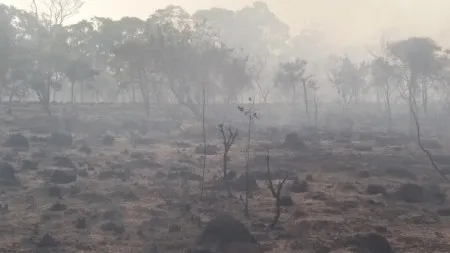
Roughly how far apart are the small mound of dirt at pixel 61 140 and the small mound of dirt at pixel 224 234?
27.5m

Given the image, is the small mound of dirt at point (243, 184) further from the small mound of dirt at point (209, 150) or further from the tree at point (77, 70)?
the tree at point (77, 70)

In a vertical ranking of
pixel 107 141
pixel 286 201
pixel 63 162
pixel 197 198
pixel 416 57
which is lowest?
pixel 197 198

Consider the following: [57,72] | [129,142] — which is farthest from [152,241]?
[57,72]

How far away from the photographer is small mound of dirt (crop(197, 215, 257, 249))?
668 inches

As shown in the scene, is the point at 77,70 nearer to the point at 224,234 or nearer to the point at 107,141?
the point at 107,141

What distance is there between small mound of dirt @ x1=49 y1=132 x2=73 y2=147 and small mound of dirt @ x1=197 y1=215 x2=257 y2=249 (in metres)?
27.5

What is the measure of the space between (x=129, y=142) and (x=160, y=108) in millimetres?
23252

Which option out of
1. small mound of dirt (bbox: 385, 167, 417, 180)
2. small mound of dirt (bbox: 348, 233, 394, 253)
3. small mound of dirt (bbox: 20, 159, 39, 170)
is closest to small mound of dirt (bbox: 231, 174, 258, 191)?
small mound of dirt (bbox: 385, 167, 417, 180)

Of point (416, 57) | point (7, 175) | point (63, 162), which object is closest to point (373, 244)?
point (7, 175)

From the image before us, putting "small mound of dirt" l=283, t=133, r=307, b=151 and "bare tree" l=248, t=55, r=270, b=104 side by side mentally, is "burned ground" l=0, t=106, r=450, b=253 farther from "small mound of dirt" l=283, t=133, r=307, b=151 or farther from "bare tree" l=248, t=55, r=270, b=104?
"bare tree" l=248, t=55, r=270, b=104

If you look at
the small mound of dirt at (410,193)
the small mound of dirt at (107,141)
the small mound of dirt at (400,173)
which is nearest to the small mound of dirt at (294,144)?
the small mound of dirt at (400,173)

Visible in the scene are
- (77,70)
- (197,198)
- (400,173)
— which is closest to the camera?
(197,198)

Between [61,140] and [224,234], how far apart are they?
28600 millimetres

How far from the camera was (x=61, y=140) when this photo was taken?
138 feet
